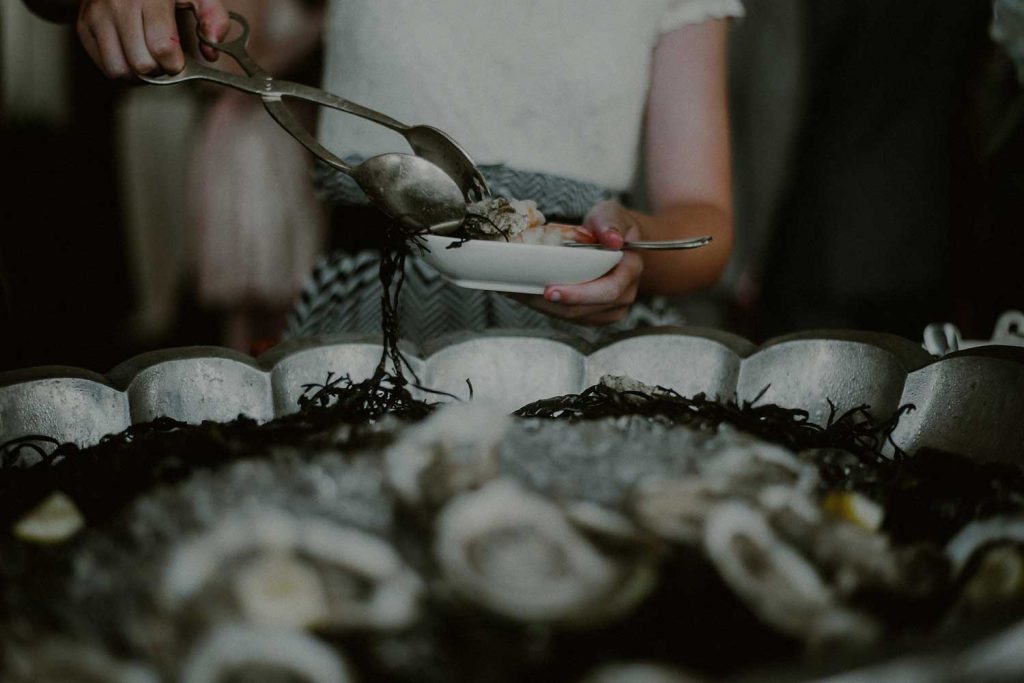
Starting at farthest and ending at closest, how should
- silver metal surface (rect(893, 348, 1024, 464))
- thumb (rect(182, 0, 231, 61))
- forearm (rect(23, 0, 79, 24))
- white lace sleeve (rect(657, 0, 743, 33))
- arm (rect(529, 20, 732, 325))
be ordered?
white lace sleeve (rect(657, 0, 743, 33)) < arm (rect(529, 20, 732, 325)) < forearm (rect(23, 0, 79, 24)) < thumb (rect(182, 0, 231, 61)) < silver metal surface (rect(893, 348, 1024, 464))

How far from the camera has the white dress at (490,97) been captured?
1629 mm

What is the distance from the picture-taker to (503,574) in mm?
473

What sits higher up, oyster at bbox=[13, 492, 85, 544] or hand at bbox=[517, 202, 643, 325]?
hand at bbox=[517, 202, 643, 325]

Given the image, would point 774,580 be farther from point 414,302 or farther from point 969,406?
point 414,302

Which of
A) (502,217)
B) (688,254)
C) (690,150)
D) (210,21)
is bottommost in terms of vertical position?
(688,254)

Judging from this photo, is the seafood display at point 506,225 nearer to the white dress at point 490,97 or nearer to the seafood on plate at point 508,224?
the seafood on plate at point 508,224

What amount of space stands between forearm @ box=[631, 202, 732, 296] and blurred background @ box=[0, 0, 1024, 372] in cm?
81

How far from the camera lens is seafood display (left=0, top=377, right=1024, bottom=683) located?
0.44 metres

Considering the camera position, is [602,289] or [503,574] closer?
[503,574]

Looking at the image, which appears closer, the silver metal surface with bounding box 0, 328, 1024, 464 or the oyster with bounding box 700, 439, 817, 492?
the oyster with bounding box 700, 439, 817, 492

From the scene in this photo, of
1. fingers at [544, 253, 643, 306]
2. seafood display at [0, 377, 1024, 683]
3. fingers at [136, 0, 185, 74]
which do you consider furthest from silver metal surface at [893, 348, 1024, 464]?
fingers at [136, 0, 185, 74]

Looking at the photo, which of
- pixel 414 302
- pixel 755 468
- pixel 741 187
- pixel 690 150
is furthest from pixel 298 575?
pixel 741 187

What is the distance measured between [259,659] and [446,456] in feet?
0.65

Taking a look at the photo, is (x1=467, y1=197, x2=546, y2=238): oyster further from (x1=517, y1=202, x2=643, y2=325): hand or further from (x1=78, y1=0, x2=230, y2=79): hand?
(x1=78, y1=0, x2=230, y2=79): hand
